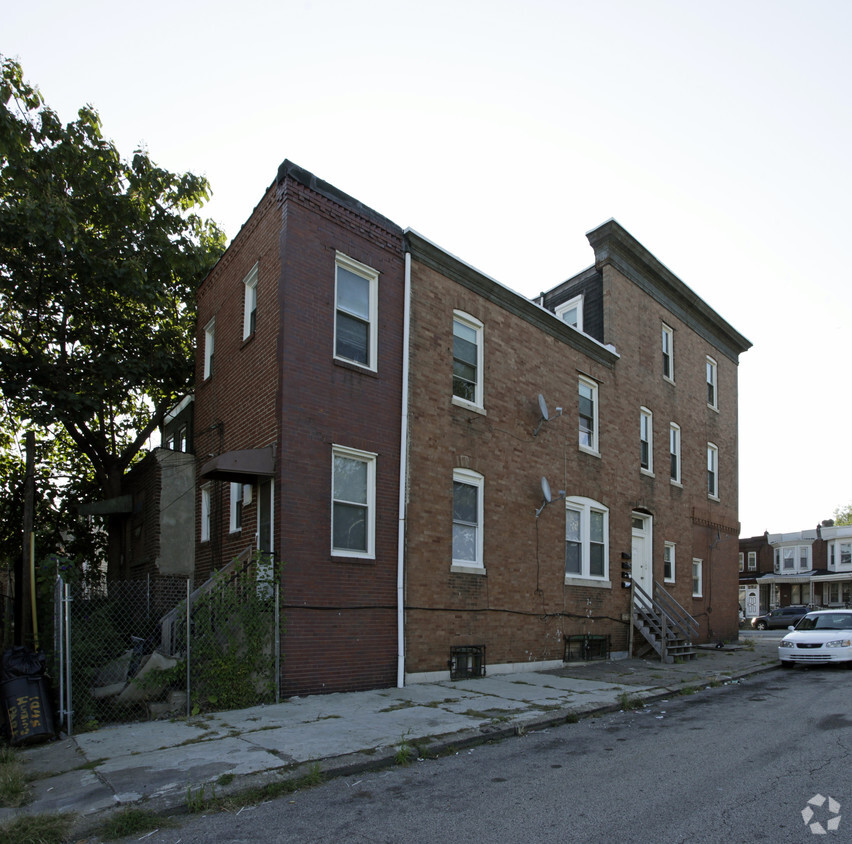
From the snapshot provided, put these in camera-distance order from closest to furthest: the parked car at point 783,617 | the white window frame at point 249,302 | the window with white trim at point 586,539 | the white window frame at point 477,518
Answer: the white window frame at point 249,302
the white window frame at point 477,518
the window with white trim at point 586,539
the parked car at point 783,617

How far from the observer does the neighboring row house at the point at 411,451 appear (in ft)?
36.4

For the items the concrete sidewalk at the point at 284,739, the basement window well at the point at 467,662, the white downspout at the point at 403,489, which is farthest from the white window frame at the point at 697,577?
the white downspout at the point at 403,489

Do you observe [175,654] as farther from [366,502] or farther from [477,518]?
[477,518]

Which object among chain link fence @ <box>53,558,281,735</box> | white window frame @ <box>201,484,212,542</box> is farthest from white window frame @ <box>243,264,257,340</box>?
chain link fence @ <box>53,558,281,735</box>

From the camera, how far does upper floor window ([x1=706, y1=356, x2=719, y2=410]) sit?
2352 cm

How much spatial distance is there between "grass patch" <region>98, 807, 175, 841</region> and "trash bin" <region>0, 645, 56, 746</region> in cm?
309

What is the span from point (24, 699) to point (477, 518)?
25.5 ft

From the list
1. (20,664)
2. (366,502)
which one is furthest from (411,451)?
(20,664)

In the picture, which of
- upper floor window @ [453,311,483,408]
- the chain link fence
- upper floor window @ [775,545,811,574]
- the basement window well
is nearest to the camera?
the chain link fence

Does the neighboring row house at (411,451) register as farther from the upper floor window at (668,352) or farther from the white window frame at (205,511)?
the upper floor window at (668,352)

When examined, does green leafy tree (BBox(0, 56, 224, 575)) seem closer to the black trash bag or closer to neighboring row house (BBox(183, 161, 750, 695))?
neighboring row house (BBox(183, 161, 750, 695))

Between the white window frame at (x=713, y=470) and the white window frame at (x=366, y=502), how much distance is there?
14.5 m

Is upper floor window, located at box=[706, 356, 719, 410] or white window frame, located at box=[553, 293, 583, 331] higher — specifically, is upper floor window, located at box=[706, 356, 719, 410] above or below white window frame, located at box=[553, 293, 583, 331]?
below

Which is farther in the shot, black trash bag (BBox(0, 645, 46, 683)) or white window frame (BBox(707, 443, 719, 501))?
white window frame (BBox(707, 443, 719, 501))
